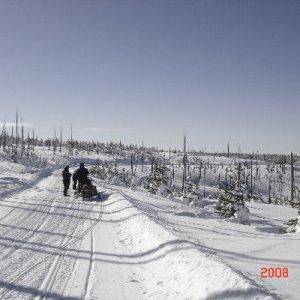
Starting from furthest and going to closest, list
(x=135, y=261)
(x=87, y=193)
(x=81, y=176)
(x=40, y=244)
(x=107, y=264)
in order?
1. (x=81, y=176)
2. (x=87, y=193)
3. (x=40, y=244)
4. (x=135, y=261)
5. (x=107, y=264)

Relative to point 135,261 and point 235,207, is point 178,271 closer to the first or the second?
point 135,261

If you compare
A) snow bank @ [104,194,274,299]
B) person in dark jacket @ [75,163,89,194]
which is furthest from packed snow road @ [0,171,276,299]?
person in dark jacket @ [75,163,89,194]

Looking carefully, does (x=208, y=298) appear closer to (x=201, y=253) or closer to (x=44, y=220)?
(x=201, y=253)

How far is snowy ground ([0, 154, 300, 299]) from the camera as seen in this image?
284 inches

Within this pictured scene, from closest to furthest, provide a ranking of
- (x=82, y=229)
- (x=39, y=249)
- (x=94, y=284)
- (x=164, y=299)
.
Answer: (x=164, y=299)
(x=94, y=284)
(x=39, y=249)
(x=82, y=229)

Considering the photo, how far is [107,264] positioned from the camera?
31.3 ft

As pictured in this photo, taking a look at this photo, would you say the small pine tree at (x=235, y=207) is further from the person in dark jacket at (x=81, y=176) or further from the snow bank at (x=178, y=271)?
the snow bank at (x=178, y=271)

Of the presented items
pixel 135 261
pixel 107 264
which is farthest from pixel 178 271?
pixel 107 264

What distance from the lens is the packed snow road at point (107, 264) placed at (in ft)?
23.8

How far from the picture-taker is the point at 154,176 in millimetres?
59000

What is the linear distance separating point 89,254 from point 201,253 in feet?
9.87

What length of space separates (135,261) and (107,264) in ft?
2.40

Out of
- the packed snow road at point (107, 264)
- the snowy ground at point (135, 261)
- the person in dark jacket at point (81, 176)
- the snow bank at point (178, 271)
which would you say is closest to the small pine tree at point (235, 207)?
the person in dark jacket at point (81, 176)

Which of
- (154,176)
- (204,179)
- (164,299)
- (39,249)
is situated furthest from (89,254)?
(204,179)
